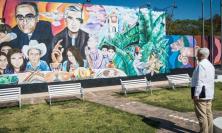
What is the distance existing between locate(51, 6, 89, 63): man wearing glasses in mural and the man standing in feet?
34.8

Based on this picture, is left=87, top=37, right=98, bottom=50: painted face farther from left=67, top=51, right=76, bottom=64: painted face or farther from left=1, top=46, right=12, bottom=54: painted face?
left=1, top=46, right=12, bottom=54: painted face

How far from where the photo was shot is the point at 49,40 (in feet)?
56.0

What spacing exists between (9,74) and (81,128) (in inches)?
302

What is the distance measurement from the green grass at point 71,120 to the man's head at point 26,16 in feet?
15.4

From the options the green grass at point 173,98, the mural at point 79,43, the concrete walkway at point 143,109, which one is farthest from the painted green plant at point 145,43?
the green grass at point 173,98

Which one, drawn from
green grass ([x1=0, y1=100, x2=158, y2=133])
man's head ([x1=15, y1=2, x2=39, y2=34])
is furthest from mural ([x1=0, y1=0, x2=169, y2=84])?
green grass ([x1=0, y1=100, x2=158, y2=133])

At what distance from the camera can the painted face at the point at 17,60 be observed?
16.0 meters

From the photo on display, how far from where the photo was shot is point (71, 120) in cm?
1067

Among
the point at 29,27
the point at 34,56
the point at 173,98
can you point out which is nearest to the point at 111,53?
the point at 34,56

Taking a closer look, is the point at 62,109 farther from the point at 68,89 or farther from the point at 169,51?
the point at 169,51

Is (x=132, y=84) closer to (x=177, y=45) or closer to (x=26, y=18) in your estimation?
(x=26, y=18)

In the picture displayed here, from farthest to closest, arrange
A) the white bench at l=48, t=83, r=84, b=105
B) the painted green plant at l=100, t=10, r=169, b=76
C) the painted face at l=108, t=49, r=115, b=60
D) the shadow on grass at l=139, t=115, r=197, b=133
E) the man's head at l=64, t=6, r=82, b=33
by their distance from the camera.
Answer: the painted green plant at l=100, t=10, r=169, b=76 → the painted face at l=108, t=49, r=115, b=60 → the man's head at l=64, t=6, r=82, b=33 → the white bench at l=48, t=83, r=84, b=105 → the shadow on grass at l=139, t=115, r=197, b=133

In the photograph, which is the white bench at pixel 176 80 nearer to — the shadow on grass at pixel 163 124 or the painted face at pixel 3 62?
the shadow on grass at pixel 163 124

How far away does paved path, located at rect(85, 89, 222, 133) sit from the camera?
931 centimetres
